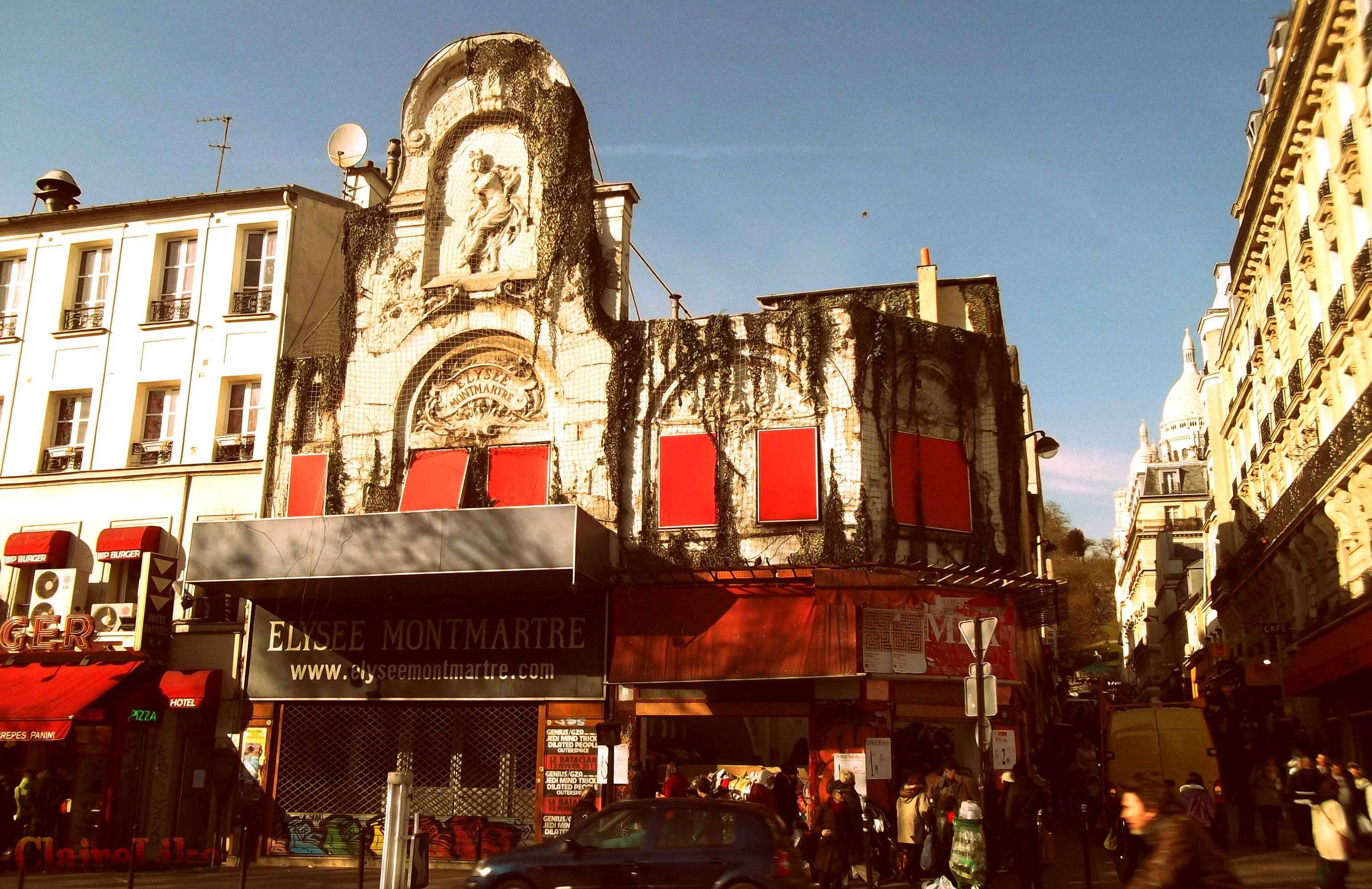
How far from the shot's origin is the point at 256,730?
20.3 meters

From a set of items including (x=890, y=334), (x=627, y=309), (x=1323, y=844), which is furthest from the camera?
(x=627, y=309)

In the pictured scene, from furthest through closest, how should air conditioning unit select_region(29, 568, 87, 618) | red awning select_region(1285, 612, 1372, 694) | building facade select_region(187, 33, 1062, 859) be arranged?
air conditioning unit select_region(29, 568, 87, 618)
building facade select_region(187, 33, 1062, 859)
red awning select_region(1285, 612, 1372, 694)

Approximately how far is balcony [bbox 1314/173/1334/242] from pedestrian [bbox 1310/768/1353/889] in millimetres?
13975

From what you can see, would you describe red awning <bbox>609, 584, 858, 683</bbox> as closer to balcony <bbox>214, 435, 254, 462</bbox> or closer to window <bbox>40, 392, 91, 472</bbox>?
balcony <bbox>214, 435, 254, 462</bbox>

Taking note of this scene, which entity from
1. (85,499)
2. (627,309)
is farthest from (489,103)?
(85,499)

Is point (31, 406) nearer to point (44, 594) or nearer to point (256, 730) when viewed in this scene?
point (44, 594)

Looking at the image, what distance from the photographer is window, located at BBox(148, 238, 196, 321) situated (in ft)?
76.6

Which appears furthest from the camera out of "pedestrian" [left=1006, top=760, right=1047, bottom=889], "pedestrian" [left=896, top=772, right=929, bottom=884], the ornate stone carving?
the ornate stone carving

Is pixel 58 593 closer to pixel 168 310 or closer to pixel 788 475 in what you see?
pixel 168 310

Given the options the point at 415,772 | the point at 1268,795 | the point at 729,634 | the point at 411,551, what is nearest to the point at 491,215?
the point at 411,551

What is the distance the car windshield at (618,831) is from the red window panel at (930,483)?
29.4 ft

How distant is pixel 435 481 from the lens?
68.0 ft

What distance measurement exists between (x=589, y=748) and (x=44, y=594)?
1186 cm

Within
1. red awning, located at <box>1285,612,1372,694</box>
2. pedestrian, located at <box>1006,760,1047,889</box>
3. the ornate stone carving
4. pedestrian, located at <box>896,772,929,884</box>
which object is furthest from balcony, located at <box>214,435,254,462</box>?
red awning, located at <box>1285,612,1372,694</box>
